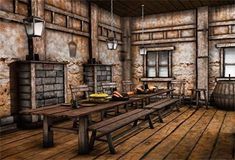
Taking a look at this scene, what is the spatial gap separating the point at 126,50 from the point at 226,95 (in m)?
4.52

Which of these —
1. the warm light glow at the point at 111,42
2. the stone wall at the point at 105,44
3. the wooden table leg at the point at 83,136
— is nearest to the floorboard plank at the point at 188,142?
the wooden table leg at the point at 83,136

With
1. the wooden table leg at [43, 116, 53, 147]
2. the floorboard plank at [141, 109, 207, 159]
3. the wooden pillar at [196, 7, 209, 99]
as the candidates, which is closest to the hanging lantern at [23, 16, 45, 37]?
the wooden table leg at [43, 116, 53, 147]

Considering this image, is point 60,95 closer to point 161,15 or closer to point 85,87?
point 85,87

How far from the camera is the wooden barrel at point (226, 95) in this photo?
7418 millimetres

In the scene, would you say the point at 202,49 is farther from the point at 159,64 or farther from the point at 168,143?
the point at 168,143

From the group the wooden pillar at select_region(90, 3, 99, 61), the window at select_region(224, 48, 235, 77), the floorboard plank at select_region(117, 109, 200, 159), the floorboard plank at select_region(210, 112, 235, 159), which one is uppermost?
the wooden pillar at select_region(90, 3, 99, 61)

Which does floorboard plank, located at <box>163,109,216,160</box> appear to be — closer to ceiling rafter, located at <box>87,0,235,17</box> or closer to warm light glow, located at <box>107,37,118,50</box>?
warm light glow, located at <box>107,37,118,50</box>

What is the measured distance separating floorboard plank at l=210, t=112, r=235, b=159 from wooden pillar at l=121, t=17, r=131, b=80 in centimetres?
517

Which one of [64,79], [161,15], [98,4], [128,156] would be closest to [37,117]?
[64,79]

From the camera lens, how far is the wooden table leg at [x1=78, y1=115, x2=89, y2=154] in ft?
11.5

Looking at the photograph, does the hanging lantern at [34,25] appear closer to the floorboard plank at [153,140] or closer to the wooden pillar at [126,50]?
the floorboard plank at [153,140]

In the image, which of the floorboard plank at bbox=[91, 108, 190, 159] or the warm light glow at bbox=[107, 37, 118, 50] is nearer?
the floorboard plank at bbox=[91, 108, 190, 159]

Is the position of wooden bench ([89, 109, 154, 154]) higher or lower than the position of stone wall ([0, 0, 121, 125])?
lower

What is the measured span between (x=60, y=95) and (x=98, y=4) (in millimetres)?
3978
